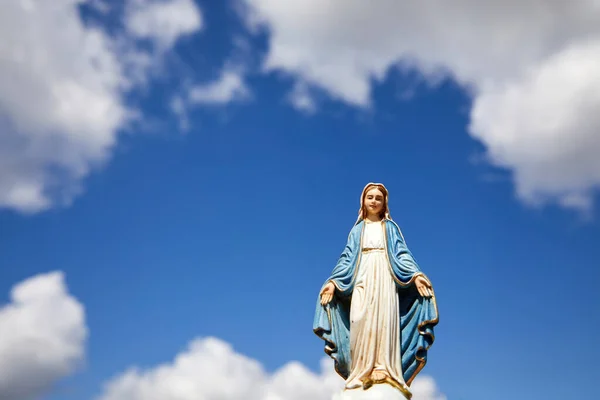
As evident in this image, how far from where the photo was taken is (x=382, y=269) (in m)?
14.3

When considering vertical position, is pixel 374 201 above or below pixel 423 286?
above

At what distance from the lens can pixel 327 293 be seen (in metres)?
14.4

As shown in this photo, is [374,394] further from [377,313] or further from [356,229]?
[356,229]

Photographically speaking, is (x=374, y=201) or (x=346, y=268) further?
(x=374, y=201)

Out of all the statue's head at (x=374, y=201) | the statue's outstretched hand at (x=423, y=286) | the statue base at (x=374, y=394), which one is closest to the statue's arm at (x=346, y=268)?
the statue's head at (x=374, y=201)

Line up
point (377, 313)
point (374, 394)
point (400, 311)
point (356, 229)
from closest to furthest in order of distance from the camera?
point (374, 394) < point (377, 313) < point (400, 311) < point (356, 229)

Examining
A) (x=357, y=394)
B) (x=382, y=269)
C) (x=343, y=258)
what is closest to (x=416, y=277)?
(x=382, y=269)

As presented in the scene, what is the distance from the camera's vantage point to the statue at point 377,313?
13320mm

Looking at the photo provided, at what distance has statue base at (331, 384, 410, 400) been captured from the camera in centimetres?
1245

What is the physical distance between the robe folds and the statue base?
3.04 ft

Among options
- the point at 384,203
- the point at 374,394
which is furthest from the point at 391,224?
the point at 374,394

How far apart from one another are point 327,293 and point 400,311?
167cm

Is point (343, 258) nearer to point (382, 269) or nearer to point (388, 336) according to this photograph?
point (382, 269)

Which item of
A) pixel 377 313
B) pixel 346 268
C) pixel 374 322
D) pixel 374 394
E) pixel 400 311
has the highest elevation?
pixel 346 268
